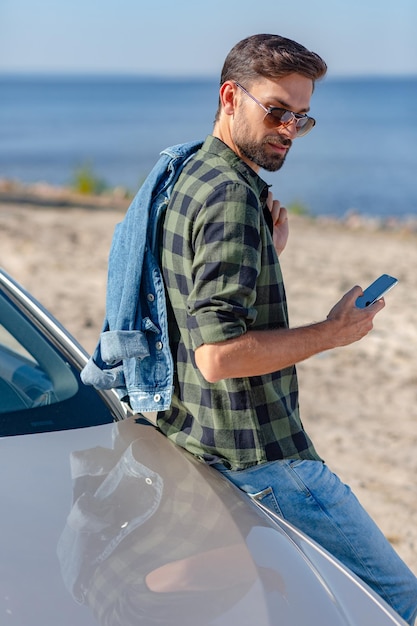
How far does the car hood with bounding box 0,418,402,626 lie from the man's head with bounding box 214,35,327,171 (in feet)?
2.72

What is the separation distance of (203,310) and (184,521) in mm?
495

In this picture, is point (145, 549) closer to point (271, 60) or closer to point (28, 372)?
point (28, 372)

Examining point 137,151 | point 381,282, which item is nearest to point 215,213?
point 381,282

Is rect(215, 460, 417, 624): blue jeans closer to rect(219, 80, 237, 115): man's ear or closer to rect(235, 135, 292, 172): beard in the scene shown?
rect(235, 135, 292, 172): beard

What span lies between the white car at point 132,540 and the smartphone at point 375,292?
573 millimetres

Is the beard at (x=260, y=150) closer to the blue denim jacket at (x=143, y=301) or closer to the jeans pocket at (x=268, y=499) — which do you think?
the blue denim jacket at (x=143, y=301)

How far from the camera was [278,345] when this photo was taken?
2.12 m

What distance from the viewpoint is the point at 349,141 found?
1876 inches

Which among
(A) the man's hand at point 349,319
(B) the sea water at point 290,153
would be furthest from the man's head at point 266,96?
(B) the sea water at point 290,153

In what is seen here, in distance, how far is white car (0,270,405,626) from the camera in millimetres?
1790

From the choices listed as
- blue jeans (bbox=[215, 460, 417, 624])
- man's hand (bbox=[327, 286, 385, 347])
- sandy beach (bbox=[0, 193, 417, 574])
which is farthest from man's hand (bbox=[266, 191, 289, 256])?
sandy beach (bbox=[0, 193, 417, 574])

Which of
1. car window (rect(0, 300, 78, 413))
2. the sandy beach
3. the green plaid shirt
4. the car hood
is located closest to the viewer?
the car hood

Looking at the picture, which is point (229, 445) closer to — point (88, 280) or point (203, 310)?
point (203, 310)

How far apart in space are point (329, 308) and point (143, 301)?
4894 mm
